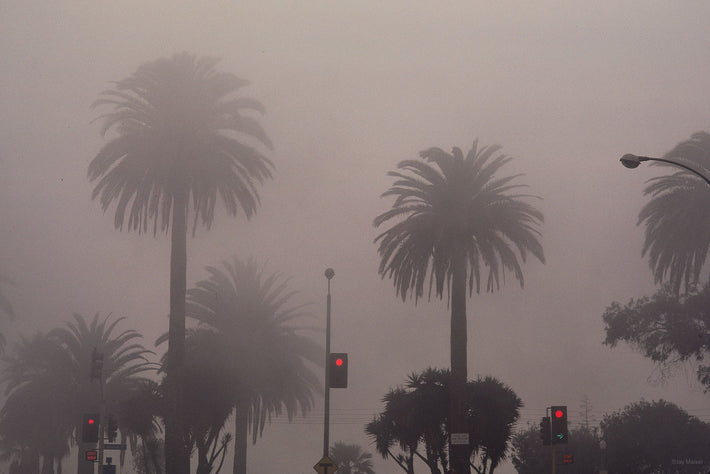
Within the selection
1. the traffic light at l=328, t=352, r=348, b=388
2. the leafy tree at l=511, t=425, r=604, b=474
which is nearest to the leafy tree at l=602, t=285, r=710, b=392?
the leafy tree at l=511, t=425, r=604, b=474

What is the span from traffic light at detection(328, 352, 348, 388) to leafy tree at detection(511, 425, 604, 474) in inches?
1782

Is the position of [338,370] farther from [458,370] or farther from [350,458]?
[350,458]

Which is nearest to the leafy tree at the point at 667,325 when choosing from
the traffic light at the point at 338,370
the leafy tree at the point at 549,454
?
the leafy tree at the point at 549,454

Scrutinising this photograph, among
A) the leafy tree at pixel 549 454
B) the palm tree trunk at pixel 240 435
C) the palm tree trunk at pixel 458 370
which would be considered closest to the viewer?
the palm tree trunk at pixel 458 370

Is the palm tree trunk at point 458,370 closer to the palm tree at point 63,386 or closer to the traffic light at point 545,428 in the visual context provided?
the traffic light at point 545,428

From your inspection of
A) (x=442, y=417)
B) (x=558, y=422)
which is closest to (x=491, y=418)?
(x=442, y=417)

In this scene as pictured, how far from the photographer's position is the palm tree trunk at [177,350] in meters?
54.0

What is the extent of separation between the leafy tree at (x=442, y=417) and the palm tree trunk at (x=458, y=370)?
5.70 feet

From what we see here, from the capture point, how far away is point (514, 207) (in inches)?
2108

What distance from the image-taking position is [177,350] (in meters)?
54.3

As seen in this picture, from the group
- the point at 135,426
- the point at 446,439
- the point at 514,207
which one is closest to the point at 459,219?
the point at 514,207

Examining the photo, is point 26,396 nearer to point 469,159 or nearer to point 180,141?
point 180,141

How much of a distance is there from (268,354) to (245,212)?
14.4 meters

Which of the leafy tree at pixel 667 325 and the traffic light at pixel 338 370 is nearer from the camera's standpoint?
the traffic light at pixel 338 370
